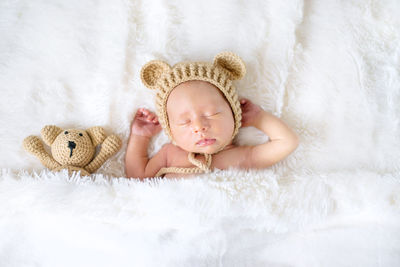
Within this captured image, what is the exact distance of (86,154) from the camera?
1.32 m

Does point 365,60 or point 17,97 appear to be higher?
point 365,60

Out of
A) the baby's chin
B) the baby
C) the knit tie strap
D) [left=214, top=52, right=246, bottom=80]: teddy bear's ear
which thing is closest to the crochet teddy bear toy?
the baby

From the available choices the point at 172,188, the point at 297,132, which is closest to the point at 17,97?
the point at 172,188

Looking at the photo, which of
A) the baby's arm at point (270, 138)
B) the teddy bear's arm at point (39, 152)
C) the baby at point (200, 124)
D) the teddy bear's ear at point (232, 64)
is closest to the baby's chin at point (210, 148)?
the baby at point (200, 124)

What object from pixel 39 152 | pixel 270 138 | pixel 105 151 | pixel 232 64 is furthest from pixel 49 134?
pixel 270 138

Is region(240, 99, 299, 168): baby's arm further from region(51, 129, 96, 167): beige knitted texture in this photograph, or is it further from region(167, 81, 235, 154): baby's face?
region(51, 129, 96, 167): beige knitted texture

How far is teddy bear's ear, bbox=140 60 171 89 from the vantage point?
1320 millimetres

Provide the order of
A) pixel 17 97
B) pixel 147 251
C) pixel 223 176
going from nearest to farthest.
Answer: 1. pixel 147 251
2. pixel 223 176
3. pixel 17 97

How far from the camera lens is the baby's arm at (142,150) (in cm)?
140

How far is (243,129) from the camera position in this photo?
1464mm

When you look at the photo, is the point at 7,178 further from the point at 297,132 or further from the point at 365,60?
the point at 365,60

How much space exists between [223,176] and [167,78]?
0.44 meters

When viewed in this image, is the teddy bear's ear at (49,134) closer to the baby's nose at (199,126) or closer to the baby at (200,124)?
the baby at (200,124)

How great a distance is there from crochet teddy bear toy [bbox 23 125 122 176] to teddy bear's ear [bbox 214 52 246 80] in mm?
533
